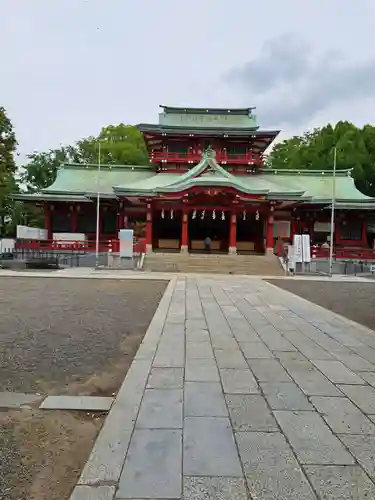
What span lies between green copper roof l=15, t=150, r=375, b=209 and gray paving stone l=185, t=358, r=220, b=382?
1792 cm

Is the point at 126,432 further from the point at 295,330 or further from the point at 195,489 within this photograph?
the point at 295,330

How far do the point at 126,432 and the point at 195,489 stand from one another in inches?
32.3

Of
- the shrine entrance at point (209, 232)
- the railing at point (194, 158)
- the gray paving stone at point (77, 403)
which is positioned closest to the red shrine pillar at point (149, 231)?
the shrine entrance at point (209, 232)

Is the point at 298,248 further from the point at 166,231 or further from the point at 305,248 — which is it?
the point at 166,231

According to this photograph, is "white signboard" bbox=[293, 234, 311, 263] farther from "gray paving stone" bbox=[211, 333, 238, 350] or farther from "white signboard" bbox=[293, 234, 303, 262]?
"gray paving stone" bbox=[211, 333, 238, 350]

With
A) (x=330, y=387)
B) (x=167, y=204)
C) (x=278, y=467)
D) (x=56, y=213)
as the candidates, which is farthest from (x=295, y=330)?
(x=56, y=213)

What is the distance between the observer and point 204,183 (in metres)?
21.8

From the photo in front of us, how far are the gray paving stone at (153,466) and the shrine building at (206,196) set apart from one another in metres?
19.7

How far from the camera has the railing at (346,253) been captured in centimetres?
2270

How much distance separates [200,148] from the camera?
28.0m

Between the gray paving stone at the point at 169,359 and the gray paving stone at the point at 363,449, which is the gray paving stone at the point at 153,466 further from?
the gray paving stone at the point at 169,359

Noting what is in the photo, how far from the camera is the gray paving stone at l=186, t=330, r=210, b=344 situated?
5.63 m

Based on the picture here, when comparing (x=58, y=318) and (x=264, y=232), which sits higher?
(x=264, y=232)

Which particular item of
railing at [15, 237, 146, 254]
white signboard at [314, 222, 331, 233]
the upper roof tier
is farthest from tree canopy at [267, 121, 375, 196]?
railing at [15, 237, 146, 254]
